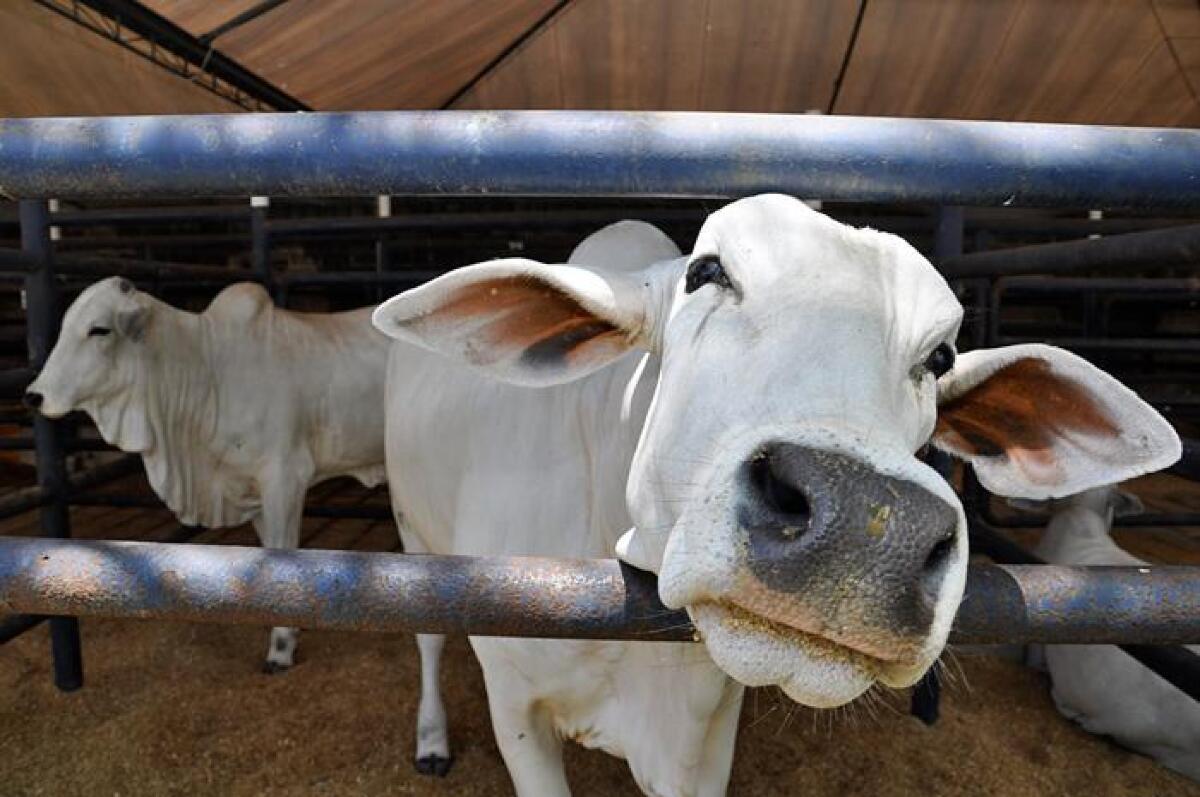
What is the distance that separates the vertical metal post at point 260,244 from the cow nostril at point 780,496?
3.91 meters

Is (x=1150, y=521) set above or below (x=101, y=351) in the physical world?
below

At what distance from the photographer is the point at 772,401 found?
805mm

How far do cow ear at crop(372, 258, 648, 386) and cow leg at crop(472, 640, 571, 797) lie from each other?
72 centimetres

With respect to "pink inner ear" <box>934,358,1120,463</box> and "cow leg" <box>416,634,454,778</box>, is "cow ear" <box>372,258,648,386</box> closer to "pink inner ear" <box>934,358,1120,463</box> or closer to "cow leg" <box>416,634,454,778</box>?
"pink inner ear" <box>934,358,1120,463</box>

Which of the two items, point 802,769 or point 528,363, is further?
point 802,769

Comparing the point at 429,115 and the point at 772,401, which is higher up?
the point at 429,115

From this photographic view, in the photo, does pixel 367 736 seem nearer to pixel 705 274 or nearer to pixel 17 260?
pixel 17 260

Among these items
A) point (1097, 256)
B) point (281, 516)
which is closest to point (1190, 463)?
point (1097, 256)

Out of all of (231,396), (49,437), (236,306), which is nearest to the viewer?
(49,437)

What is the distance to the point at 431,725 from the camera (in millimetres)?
2420

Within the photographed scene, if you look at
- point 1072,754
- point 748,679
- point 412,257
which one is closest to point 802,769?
point 1072,754

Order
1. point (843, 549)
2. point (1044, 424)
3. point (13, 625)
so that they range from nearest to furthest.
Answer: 1. point (843, 549)
2. point (1044, 424)
3. point (13, 625)

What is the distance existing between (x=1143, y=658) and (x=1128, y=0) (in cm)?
361

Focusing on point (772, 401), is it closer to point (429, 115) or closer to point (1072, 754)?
point (429, 115)
